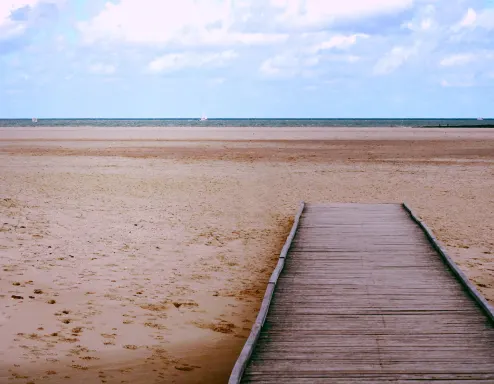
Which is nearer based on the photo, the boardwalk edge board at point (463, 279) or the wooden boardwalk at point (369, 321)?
the wooden boardwalk at point (369, 321)

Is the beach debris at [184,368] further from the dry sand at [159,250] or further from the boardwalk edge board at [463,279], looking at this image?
the boardwalk edge board at [463,279]

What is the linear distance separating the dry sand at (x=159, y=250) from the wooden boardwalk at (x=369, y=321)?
701mm

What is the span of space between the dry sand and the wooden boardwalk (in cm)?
70

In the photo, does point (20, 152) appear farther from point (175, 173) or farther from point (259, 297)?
point (259, 297)

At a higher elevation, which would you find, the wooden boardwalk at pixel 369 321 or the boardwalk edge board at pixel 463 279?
the boardwalk edge board at pixel 463 279

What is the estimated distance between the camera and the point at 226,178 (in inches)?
785

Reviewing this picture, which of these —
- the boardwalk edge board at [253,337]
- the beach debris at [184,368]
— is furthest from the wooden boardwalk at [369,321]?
the beach debris at [184,368]

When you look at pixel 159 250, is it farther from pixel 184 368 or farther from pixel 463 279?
pixel 463 279

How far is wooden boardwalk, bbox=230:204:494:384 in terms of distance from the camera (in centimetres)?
455

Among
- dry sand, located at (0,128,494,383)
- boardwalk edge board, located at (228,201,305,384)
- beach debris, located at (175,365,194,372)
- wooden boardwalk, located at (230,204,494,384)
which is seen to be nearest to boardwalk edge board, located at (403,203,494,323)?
wooden boardwalk, located at (230,204,494,384)

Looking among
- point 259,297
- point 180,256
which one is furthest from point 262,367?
point 180,256

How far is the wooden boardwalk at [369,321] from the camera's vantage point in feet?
14.9

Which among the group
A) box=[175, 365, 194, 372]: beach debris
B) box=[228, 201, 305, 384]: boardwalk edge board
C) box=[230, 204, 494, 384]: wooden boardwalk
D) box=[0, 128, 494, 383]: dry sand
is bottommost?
box=[175, 365, 194, 372]: beach debris

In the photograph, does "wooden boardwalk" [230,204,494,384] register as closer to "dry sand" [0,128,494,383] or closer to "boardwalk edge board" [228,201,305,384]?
"boardwalk edge board" [228,201,305,384]
